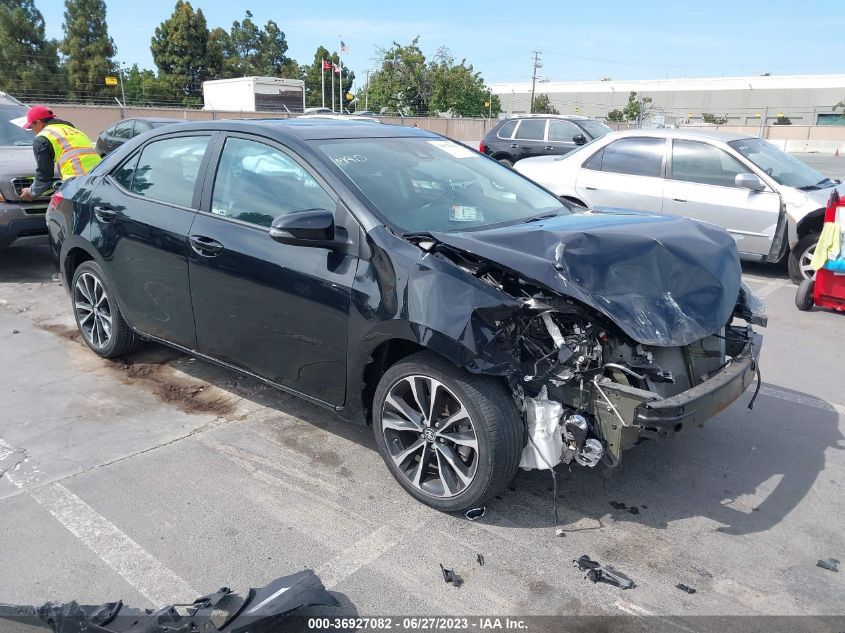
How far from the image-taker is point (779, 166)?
8125mm

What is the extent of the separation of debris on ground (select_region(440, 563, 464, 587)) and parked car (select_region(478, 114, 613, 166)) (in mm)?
12347

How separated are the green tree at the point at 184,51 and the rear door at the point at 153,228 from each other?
58.3 m

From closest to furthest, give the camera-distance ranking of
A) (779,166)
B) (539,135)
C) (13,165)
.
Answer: (13,165), (779,166), (539,135)

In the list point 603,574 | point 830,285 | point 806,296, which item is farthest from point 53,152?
point 830,285

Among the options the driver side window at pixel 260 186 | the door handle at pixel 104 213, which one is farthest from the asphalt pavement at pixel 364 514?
the driver side window at pixel 260 186

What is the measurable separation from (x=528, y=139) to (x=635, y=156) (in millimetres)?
6977

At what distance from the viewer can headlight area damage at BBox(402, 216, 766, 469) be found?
9.80 feet

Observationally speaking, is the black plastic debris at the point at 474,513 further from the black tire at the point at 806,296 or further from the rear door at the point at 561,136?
the rear door at the point at 561,136

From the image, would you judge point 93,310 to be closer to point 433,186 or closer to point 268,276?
point 268,276

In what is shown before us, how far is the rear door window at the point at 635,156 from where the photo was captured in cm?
848

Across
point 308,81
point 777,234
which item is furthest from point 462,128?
point 308,81

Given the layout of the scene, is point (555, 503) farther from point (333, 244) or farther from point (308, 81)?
point (308, 81)

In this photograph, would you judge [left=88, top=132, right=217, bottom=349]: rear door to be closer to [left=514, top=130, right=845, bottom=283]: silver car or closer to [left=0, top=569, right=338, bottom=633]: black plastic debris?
[left=0, top=569, right=338, bottom=633]: black plastic debris

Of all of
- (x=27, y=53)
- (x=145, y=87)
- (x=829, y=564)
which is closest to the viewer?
(x=829, y=564)
